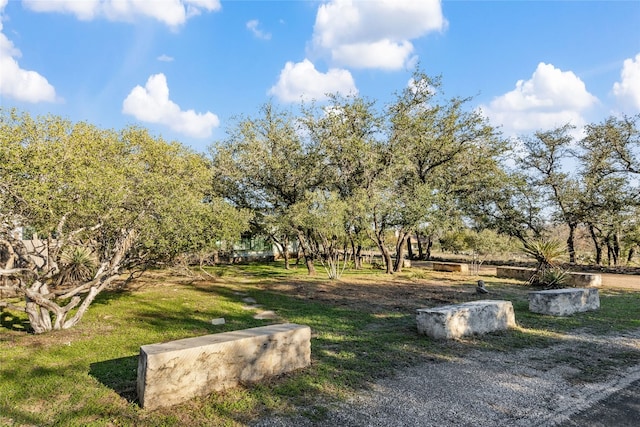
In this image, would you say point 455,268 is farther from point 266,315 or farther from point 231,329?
point 231,329

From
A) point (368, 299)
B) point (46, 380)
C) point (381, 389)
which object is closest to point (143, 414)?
point (46, 380)

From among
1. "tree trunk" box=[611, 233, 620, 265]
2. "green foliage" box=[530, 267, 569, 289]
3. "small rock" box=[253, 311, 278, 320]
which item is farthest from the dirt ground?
"tree trunk" box=[611, 233, 620, 265]

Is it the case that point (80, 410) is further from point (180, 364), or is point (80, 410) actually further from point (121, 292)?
point (121, 292)

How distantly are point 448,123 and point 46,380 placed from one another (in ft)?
58.5

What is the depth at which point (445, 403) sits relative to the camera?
3885 mm

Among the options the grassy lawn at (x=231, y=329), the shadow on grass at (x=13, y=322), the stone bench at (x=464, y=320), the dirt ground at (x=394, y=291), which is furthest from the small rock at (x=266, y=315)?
the shadow on grass at (x=13, y=322)

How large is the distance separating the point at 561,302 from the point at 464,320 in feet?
11.6

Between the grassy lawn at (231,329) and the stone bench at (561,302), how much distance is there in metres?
0.24

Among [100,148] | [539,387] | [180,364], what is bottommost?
[539,387]

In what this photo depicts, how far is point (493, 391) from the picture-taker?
13.8 ft

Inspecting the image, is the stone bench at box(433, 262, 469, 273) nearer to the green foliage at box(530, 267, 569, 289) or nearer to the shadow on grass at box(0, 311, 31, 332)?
the green foliage at box(530, 267, 569, 289)

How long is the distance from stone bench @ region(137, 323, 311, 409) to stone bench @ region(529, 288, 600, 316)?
6.44 metres

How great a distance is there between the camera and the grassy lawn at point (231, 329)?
146 inches

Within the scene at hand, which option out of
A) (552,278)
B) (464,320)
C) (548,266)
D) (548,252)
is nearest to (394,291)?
(464,320)
